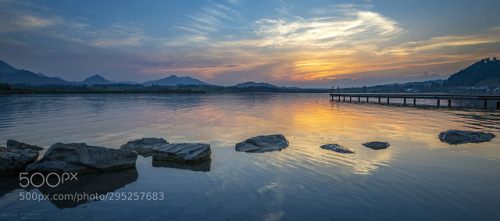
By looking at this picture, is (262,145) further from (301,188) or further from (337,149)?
(301,188)

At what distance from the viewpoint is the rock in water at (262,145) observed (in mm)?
13594

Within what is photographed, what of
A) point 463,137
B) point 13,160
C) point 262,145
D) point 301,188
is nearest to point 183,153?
point 262,145

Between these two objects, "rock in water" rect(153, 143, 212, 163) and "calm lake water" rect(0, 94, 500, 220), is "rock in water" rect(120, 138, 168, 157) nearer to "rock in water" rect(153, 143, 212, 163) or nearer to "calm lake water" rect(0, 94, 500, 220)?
"calm lake water" rect(0, 94, 500, 220)

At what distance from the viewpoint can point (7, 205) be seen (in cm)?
706

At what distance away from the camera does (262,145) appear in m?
14.1

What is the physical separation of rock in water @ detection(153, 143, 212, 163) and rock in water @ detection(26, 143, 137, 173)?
53.7 inches

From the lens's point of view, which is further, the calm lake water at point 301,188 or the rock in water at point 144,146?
the rock in water at point 144,146

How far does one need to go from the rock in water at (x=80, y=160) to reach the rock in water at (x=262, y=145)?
5.88m

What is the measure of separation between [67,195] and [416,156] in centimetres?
1520

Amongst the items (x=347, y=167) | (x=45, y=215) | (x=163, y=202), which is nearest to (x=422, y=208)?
(x=347, y=167)

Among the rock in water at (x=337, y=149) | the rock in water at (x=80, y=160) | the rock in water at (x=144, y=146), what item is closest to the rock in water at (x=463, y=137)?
the rock in water at (x=337, y=149)

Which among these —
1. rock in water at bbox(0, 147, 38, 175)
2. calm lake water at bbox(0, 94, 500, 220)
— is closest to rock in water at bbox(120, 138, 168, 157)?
calm lake water at bbox(0, 94, 500, 220)

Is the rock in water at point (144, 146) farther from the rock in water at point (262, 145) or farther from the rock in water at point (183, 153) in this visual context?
the rock in water at point (262, 145)

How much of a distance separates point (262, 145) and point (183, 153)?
186 inches
